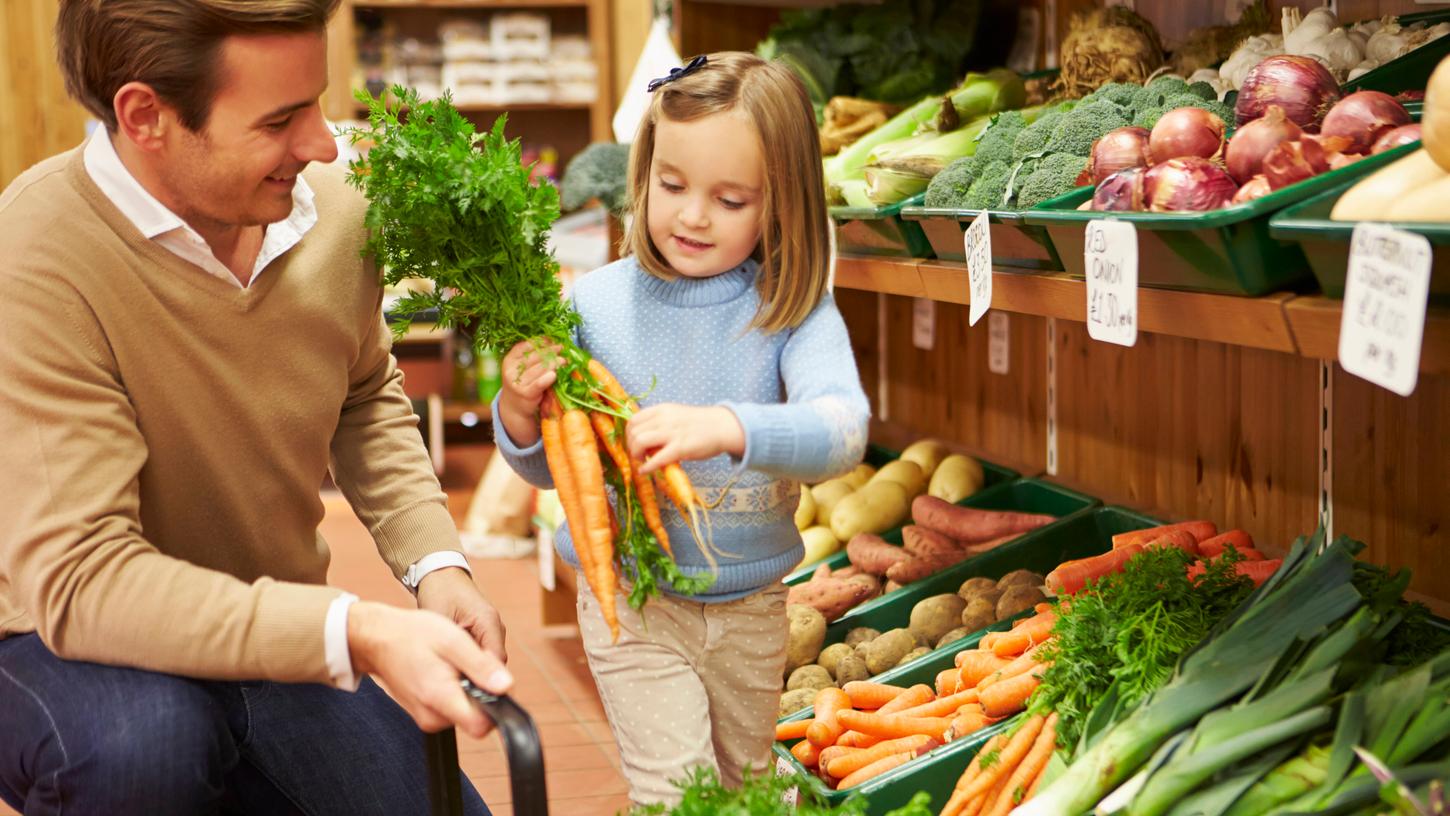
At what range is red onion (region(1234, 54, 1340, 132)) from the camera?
181 centimetres

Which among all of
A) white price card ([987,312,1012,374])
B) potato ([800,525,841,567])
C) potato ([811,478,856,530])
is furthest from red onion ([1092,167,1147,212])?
potato ([811,478,856,530])

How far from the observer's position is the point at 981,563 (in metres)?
2.80

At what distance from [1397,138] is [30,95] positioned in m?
7.03

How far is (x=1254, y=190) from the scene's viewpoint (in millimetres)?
1610

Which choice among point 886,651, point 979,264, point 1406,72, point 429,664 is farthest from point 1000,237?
point 429,664

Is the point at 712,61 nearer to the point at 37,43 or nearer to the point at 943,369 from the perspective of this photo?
the point at 943,369

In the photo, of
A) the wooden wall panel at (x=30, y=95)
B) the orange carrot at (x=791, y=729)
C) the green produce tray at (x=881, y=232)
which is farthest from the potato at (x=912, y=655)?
the wooden wall panel at (x=30, y=95)

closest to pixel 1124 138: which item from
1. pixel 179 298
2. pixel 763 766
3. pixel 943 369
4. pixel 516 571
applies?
pixel 763 766

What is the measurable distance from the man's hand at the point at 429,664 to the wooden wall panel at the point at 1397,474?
145 cm

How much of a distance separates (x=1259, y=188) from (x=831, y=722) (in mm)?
1175

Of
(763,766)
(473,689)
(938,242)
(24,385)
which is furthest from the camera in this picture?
(938,242)

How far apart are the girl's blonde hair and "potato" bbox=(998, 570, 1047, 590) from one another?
2.94 feet

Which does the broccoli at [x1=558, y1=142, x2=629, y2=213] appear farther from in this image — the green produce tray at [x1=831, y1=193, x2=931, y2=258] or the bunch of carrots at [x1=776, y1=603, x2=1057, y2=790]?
the bunch of carrots at [x1=776, y1=603, x2=1057, y2=790]

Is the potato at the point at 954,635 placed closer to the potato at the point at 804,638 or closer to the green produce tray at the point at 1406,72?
the potato at the point at 804,638
